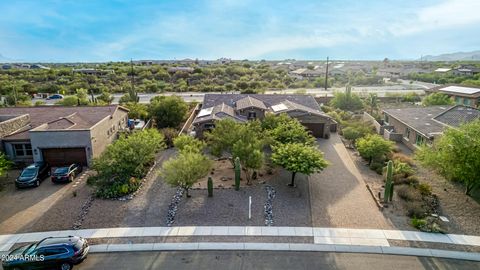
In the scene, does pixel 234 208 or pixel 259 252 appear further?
pixel 234 208

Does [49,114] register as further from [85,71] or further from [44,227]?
[85,71]

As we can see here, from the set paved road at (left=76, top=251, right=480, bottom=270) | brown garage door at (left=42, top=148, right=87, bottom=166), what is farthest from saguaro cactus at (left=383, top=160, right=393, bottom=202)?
brown garage door at (left=42, top=148, right=87, bottom=166)

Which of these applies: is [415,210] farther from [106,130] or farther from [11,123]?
[11,123]

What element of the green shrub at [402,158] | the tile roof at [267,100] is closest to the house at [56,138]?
the tile roof at [267,100]

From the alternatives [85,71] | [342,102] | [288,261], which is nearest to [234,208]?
[288,261]

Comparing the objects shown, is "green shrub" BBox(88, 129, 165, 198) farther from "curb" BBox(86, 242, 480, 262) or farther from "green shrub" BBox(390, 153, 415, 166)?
"green shrub" BBox(390, 153, 415, 166)

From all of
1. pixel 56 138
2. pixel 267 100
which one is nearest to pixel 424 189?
pixel 267 100
